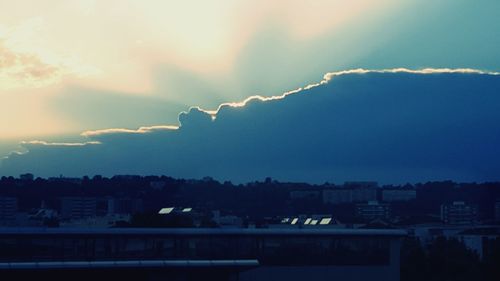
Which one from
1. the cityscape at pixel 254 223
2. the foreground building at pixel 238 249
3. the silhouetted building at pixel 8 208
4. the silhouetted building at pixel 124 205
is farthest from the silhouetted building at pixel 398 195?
the foreground building at pixel 238 249

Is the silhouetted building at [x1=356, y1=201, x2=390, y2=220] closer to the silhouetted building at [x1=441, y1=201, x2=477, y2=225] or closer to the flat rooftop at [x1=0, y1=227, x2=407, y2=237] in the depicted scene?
the silhouetted building at [x1=441, y1=201, x2=477, y2=225]

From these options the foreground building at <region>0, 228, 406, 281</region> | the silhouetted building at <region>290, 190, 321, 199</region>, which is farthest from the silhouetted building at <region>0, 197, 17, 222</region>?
the foreground building at <region>0, 228, 406, 281</region>

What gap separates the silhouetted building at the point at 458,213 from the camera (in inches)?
5463

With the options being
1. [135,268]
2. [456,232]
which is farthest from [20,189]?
[135,268]

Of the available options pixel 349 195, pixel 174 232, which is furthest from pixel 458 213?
pixel 174 232

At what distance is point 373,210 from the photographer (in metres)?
145

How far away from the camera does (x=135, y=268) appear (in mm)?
36594

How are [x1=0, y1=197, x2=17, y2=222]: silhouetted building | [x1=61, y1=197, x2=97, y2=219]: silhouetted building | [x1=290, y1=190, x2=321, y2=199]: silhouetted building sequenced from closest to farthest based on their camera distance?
[x1=0, y1=197, x2=17, y2=222]: silhouetted building
[x1=61, y1=197, x2=97, y2=219]: silhouetted building
[x1=290, y1=190, x2=321, y2=199]: silhouetted building

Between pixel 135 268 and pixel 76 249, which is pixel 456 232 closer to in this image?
pixel 76 249

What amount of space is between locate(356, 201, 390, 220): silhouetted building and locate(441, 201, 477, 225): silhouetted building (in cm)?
634

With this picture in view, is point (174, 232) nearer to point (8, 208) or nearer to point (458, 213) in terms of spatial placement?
point (8, 208)

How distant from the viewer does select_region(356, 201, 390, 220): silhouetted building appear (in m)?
141

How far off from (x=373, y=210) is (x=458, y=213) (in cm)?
934

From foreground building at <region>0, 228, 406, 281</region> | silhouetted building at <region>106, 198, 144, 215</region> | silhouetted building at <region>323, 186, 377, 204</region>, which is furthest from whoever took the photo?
silhouetted building at <region>323, 186, 377, 204</region>
